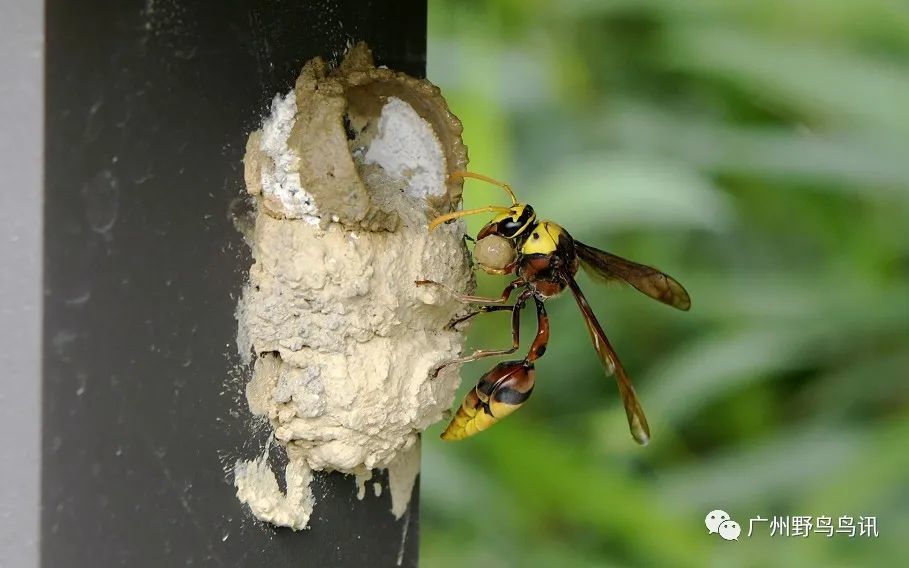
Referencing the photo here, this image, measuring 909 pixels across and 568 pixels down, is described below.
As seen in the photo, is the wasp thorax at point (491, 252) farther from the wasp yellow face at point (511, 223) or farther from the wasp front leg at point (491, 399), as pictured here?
the wasp front leg at point (491, 399)

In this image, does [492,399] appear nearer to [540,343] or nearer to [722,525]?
[540,343]

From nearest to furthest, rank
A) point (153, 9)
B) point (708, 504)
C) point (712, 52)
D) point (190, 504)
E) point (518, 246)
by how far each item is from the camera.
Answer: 1. point (153, 9)
2. point (190, 504)
3. point (518, 246)
4. point (708, 504)
5. point (712, 52)

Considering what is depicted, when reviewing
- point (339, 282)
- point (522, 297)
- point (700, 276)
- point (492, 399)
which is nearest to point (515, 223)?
point (522, 297)

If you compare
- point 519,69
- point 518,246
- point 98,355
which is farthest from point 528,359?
point 519,69

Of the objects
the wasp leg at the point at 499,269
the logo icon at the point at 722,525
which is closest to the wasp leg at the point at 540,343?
the wasp leg at the point at 499,269

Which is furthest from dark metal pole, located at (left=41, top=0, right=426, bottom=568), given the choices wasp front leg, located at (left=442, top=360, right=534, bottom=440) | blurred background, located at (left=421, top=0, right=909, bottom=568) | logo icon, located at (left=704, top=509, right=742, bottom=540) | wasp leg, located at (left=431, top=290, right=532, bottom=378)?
logo icon, located at (left=704, top=509, right=742, bottom=540)

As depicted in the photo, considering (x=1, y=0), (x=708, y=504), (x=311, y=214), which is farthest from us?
(x=708, y=504)

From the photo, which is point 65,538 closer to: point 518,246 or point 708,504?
point 518,246
